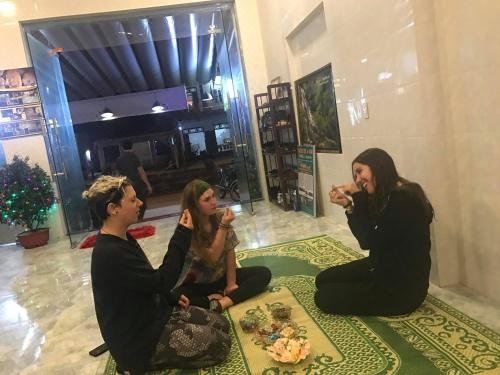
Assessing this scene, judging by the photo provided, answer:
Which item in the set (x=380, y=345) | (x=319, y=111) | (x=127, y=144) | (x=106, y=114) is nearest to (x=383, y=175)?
(x=380, y=345)

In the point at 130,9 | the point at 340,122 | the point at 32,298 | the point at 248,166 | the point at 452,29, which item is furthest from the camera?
the point at 248,166

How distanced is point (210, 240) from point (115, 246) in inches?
34.7

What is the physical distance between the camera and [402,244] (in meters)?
2.19

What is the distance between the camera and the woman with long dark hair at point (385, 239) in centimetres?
218

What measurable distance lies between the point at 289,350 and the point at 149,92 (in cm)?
1219

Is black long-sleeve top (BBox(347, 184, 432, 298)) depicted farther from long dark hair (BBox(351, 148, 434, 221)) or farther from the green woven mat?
the green woven mat

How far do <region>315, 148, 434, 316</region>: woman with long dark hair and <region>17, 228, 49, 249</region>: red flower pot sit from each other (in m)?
4.59

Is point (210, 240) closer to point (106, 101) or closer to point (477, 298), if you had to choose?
point (477, 298)

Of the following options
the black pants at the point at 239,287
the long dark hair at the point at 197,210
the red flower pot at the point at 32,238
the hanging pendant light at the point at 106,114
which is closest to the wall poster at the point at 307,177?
the black pants at the point at 239,287

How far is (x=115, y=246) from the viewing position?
6.04 feet

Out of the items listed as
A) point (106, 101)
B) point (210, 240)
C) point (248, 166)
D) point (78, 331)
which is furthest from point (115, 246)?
point (106, 101)

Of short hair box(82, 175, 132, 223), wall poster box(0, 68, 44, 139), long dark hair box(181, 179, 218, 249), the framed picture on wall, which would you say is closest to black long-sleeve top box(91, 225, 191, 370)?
short hair box(82, 175, 132, 223)

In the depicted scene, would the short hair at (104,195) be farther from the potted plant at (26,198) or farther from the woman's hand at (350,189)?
the potted plant at (26,198)

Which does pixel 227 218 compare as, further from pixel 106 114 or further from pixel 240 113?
pixel 106 114
